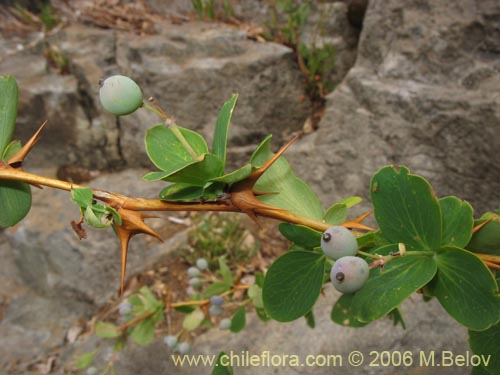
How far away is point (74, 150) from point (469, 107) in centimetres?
218

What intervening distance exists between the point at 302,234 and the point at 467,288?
0.62ft

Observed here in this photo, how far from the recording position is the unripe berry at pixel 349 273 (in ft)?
1.40

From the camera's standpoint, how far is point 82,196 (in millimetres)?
515

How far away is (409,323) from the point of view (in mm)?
1261

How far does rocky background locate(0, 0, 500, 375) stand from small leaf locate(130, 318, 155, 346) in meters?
0.29

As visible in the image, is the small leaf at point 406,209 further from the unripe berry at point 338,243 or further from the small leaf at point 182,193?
the small leaf at point 182,193

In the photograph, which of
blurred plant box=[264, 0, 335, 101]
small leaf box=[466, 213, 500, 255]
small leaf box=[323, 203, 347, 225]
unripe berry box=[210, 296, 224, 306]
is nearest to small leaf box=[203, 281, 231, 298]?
unripe berry box=[210, 296, 224, 306]

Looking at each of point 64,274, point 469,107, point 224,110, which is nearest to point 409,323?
point 469,107

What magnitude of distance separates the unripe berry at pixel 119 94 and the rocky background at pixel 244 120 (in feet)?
3.14

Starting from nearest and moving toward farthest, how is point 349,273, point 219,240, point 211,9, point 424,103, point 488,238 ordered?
point 349,273 → point 488,238 → point 424,103 → point 219,240 → point 211,9

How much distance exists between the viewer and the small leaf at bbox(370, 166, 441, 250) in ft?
1.61

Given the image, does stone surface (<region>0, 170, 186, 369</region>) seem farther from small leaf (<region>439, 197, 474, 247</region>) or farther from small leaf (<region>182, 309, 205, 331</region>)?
small leaf (<region>439, 197, 474, 247</region>)

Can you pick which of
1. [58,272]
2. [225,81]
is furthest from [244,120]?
[58,272]

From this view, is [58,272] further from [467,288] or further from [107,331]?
[467,288]
